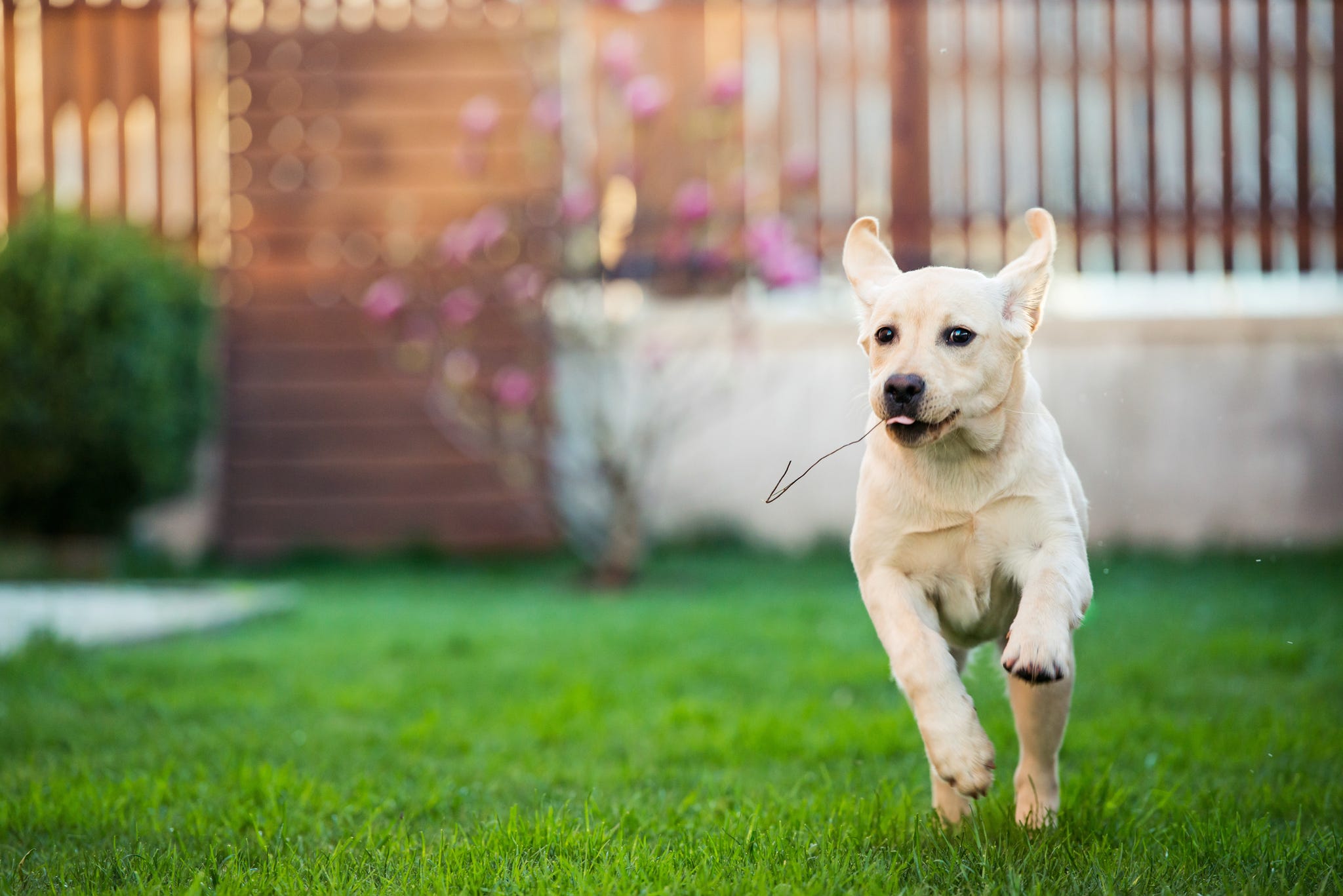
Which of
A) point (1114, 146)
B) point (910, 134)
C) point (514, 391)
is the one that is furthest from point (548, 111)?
point (1114, 146)

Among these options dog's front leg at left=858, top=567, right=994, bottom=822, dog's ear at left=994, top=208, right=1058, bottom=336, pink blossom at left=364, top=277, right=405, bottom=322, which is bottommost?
dog's front leg at left=858, top=567, right=994, bottom=822

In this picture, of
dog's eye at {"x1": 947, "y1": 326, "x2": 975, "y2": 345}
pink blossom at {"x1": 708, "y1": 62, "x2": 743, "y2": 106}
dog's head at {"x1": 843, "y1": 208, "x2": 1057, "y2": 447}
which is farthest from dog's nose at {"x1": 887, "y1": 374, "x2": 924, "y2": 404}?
pink blossom at {"x1": 708, "y1": 62, "x2": 743, "y2": 106}

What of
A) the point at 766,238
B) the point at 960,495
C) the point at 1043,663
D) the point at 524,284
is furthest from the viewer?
the point at 524,284

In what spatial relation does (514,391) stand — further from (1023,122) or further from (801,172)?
(1023,122)

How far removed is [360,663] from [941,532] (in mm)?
2906

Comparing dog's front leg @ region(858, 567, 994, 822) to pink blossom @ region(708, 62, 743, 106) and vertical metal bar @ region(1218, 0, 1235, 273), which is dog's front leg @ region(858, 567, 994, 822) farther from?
vertical metal bar @ region(1218, 0, 1235, 273)

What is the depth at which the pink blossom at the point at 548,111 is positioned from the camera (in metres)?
6.36

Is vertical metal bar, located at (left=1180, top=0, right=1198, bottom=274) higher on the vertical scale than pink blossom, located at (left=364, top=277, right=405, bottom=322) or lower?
higher

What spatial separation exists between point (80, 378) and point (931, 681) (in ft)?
19.0

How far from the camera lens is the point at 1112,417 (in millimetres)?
7207

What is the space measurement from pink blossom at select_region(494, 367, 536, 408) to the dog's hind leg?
13.9 ft

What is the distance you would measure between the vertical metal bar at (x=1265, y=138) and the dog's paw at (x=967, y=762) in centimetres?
620

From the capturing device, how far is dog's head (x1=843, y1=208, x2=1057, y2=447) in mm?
1924

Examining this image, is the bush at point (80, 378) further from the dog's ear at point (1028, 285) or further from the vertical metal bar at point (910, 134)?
the dog's ear at point (1028, 285)
